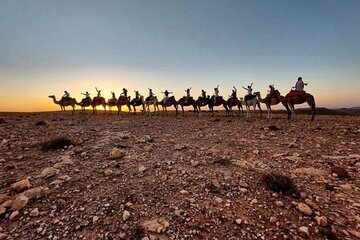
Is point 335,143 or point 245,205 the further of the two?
point 335,143

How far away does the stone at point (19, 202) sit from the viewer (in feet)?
17.3

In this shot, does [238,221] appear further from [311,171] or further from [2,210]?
[2,210]

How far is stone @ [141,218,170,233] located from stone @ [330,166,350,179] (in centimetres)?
543

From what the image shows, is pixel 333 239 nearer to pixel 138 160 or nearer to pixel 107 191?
pixel 107 191

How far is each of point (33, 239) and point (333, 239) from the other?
5927mm

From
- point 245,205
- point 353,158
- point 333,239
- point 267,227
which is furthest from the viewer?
point 353,158

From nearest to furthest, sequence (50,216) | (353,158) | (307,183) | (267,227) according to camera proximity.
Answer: (267,227)
(50,216)
(307,183)
(353,158)

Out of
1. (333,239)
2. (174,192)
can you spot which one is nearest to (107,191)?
(174,192)

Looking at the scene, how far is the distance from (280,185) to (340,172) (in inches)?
91.1

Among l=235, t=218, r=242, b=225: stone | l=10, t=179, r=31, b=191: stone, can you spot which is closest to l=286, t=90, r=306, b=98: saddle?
l=235, t=218, r=242, b=225: stone

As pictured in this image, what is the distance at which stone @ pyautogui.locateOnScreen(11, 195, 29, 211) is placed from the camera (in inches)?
208

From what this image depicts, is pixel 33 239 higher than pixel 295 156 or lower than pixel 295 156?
lower

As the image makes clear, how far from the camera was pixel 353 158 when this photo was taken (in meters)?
8.08

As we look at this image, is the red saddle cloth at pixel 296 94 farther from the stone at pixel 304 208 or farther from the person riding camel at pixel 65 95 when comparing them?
the person riding camel at pixel 65 95
